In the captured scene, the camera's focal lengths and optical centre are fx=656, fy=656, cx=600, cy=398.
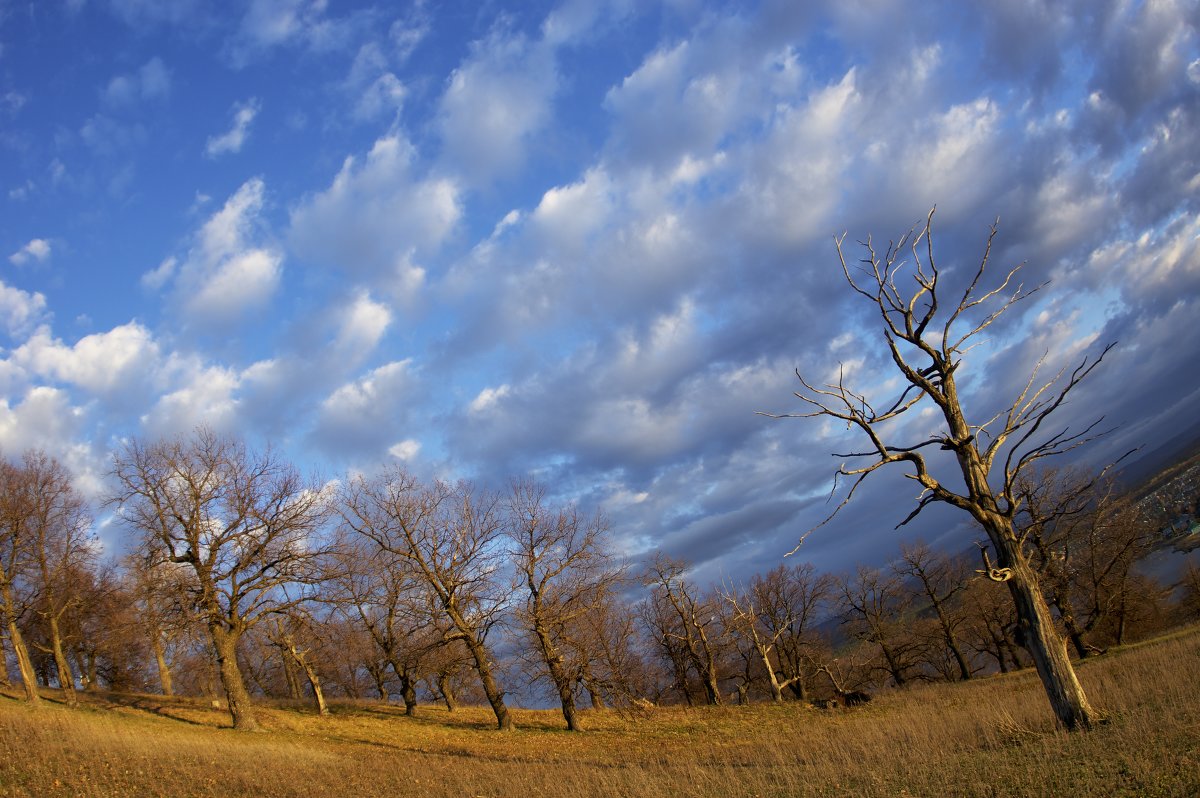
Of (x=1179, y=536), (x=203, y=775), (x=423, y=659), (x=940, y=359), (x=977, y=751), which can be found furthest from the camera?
(x=1179, y=536)

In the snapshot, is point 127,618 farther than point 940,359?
Yes

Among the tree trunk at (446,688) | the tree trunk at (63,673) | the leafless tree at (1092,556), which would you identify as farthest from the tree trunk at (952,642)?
the tree trunk at (63,673)

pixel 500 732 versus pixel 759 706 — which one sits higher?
pixel 500 732

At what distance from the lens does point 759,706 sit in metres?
33.1

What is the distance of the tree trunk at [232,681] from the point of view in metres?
23.9

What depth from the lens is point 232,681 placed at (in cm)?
2434

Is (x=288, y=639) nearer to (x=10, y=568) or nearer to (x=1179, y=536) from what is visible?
(x=10, y=568)

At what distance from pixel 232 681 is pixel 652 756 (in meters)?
16.1

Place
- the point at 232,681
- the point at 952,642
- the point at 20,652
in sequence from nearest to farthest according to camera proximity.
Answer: the point at 232,681
the point at 20,652
the point at 952,642

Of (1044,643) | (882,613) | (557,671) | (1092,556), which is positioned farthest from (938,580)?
(1044,643)

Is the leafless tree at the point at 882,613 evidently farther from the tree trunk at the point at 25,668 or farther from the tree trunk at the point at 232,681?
the tree trunk at the point at 25,668

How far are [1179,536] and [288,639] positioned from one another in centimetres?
11596

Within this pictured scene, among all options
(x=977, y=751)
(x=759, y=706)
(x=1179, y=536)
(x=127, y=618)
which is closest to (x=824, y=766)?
(x=977, y=751)

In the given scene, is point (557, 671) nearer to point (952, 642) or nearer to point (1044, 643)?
point (1044, 643)
